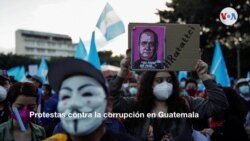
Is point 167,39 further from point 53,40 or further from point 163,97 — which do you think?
point 53,40

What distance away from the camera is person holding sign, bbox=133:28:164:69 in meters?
3.70

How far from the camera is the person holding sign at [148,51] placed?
12.1 feet

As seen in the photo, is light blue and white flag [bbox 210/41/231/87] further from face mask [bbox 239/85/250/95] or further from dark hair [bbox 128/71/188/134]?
dark hair [bbox 128/71/188/134]

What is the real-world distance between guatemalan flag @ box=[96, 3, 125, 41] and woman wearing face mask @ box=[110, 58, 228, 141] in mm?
4405

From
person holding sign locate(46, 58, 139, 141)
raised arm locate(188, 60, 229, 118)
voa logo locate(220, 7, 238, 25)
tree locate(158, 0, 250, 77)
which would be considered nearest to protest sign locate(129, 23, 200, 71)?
raised arm locate(188, 60, 229, 118)

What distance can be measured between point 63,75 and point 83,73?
0.46 feet

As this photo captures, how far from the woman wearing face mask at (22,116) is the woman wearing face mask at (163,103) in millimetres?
735

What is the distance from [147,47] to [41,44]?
108 m

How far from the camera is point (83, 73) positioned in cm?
243

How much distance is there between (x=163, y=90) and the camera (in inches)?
146

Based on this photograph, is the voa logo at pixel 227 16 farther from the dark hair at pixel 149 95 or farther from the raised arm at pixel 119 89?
the raised arm at pixel 119 89

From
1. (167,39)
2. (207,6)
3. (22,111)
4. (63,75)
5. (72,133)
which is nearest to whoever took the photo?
(72,133)

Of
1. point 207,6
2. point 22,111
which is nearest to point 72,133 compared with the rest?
point 22,111

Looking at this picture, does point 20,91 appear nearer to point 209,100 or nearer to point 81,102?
point 81,102
